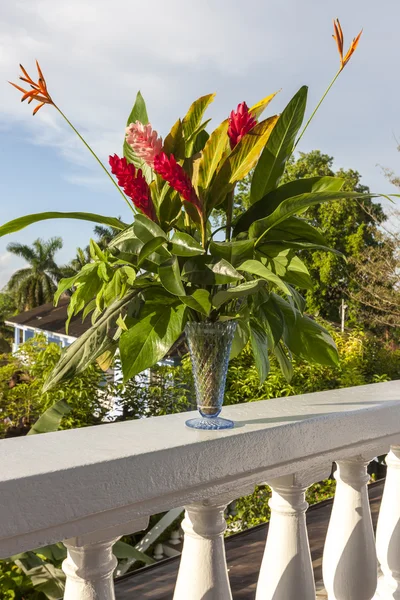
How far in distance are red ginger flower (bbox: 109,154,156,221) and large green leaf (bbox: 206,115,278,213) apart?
0.12m

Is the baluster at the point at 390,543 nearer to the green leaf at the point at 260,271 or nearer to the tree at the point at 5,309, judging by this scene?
the green leaf at the point at 260,271

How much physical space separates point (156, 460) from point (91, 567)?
0.53 ft

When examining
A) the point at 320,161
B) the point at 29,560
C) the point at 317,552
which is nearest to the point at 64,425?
the point at 29,560

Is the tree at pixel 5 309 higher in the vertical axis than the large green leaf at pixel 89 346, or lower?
higher

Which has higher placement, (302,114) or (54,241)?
(54,241)

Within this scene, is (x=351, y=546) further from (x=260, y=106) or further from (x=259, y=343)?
(x=260, y=106)

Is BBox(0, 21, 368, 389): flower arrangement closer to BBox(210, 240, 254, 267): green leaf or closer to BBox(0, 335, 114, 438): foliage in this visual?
BBox(210, 240, 254, 267): green leaf

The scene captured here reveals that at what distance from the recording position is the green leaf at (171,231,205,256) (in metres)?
1.02

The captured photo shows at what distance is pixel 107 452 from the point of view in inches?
31.1

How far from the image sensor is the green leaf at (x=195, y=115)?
1.18m

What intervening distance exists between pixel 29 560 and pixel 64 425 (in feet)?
7.06

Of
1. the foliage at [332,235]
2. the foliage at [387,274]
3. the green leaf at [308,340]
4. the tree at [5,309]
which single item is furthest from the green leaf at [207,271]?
the tree at [5,309]

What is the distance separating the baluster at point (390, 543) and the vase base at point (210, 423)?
20.5 inches

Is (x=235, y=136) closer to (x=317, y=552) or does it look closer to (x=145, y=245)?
(x=145, y=245)
